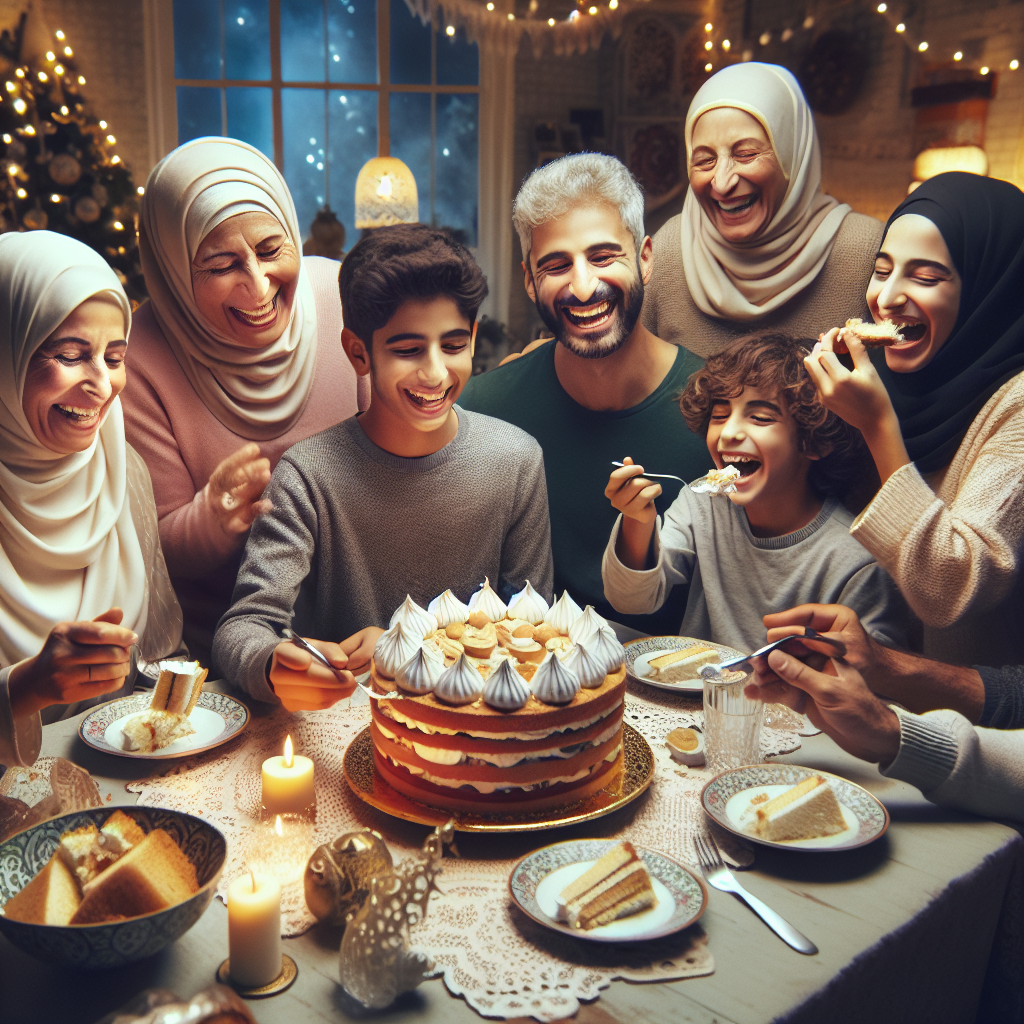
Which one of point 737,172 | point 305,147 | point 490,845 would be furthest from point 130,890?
point 305,147

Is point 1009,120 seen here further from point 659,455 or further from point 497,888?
point 497,888

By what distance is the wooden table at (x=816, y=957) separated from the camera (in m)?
1.12

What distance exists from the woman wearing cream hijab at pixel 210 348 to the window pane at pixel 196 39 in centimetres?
673

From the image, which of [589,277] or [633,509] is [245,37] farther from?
[633,509]

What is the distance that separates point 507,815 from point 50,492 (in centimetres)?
118

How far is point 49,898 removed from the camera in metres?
1.17

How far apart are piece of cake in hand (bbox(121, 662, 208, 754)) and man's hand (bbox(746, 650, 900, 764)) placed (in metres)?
0.96

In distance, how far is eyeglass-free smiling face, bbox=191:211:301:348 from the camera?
239 centimetres

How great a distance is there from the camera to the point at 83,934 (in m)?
1.07

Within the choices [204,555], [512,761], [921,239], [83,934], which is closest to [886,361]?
[921,239]

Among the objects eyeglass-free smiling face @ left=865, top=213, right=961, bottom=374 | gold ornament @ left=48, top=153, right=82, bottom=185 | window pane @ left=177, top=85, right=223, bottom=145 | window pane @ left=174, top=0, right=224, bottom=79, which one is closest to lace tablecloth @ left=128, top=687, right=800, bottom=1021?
eyeglass-free smiling face @ left=865, top=213, right=961, bottom=374

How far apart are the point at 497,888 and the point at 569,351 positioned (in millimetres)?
1698

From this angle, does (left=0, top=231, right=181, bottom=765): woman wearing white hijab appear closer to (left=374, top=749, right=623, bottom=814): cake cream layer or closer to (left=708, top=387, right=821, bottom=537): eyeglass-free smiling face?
(left=374, top=749, right=623, bottom=814): cake cream layer

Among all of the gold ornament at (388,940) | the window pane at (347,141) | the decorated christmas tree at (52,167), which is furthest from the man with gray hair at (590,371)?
the window pane at (347,141)
